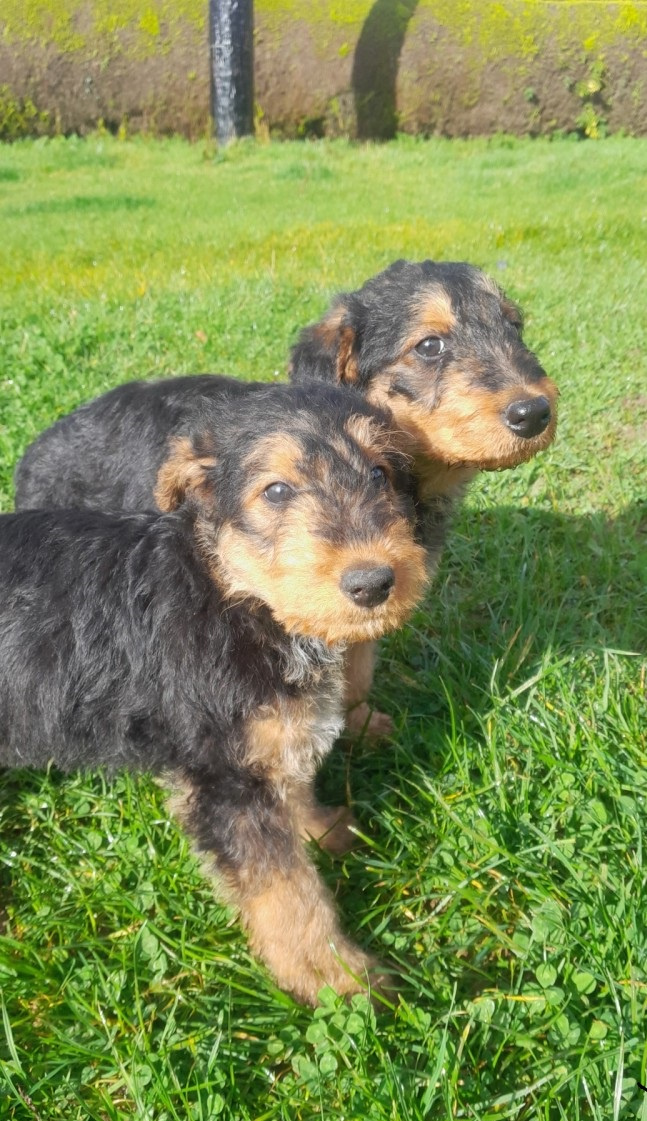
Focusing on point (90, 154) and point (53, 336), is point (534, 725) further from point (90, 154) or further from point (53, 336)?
point (90, 154)

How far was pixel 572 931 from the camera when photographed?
262 cm

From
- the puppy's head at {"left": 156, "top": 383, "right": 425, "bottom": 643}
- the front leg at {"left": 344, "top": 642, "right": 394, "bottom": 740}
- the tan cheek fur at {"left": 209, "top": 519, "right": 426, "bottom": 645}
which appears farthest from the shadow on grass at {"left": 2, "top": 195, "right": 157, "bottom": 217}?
the tan cheek fur at {"left": 209, "top": 519, "right": 426, "bottom": 645}

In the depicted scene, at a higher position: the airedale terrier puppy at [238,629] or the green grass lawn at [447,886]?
the airedale terrier puppy at [238,629]

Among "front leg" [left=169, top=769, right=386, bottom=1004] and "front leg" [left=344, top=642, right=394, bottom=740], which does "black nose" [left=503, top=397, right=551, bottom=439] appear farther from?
"front leg" [left=169, top=769, right=386, bottom=1004]

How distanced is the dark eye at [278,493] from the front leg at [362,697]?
1.03 metres

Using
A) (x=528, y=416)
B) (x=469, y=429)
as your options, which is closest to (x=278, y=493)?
(x=469, y=429)

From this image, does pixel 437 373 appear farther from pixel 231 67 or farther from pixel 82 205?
pixel 231 67

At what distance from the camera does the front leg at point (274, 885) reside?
271cm

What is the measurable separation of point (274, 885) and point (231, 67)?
1715 cm

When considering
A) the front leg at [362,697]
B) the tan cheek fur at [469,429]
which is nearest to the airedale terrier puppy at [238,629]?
the tan cheek fur at [469,429]

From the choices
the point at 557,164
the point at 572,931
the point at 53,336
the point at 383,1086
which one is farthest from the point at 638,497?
the point at 557,164

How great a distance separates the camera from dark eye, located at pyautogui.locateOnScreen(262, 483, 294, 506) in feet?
8.94

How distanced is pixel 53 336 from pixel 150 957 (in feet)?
20.4

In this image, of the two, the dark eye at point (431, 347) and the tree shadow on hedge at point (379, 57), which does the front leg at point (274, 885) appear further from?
the tree shadow on hedge at point (379, 57)
